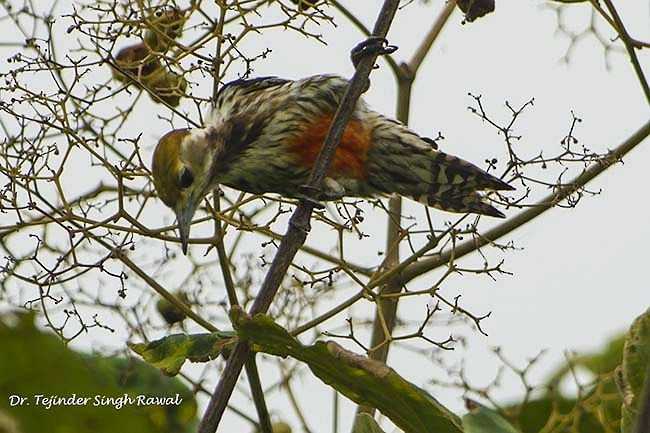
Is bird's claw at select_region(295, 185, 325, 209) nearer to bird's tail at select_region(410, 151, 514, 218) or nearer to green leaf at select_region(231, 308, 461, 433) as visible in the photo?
green leaf at select_region(231, 308, 461, 433)

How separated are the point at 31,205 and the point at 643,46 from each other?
259cm

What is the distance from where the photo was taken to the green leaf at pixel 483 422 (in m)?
3.76

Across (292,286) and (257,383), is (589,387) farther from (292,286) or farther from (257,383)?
(257,383)

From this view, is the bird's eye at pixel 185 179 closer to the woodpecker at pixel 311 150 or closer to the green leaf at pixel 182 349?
the woodpecker at pixel 311 150

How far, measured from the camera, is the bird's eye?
472 centimetres

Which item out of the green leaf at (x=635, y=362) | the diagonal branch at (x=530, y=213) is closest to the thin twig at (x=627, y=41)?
the diagonal branch at (x=530, y=213)

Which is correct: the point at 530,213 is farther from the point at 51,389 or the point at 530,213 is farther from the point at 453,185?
the point at 51,389

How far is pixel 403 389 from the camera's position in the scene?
3551mm

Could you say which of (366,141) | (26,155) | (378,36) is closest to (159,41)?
(26,155)

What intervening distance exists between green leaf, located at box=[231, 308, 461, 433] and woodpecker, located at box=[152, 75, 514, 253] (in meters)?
1.48

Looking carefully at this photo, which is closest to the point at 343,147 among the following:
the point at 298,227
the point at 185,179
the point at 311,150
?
the point at 311,150

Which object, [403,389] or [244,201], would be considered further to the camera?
[244,201]

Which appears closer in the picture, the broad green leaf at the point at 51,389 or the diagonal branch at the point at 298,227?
Answer: the broad green leaf at the point at 51,389

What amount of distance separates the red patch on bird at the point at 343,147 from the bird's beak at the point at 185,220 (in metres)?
1.01
